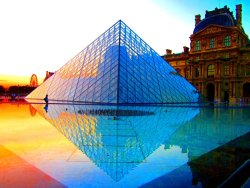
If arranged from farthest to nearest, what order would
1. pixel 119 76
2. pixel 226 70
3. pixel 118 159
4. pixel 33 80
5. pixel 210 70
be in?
pixel 33 80 → pixel 210 70 → pixel 226 70 → pixel 119 76 → pixel 118 159

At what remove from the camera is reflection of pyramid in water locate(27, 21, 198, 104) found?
27.2 metres

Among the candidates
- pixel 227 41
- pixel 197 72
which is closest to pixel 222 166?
pixel 227 41

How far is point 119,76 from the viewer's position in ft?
88.5

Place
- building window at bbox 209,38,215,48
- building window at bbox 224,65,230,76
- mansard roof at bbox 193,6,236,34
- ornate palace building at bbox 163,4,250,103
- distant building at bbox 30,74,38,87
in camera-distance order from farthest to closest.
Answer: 1. distant building at bbox 30,74,38,87
2. building window at bbox 209,38,215,48
3. mansard roof at bbox 193,6,236,34
4. building window at bbox 224,65,230,76
5. ornate palace building at bbox 163,4,250,103

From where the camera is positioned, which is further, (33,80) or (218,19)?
(33,80)

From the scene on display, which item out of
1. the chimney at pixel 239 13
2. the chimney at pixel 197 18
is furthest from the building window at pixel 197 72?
the chimney at pixel 239 13

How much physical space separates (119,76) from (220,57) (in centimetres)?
3229

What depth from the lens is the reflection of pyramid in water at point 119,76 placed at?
2716cm

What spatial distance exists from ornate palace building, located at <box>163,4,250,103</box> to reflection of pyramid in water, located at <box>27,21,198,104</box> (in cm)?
1946

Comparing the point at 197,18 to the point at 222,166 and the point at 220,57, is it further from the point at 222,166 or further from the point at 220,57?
the point at 222,166

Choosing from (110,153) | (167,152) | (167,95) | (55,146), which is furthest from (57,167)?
(167,95)

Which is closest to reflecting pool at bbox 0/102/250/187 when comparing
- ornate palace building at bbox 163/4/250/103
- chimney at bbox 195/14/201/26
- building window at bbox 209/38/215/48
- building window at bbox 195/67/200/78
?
ornate palace building at bbox 163/4/250/103

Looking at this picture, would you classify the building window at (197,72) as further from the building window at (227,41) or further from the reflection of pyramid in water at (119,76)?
the reflection of pyramid in water at (119,76)

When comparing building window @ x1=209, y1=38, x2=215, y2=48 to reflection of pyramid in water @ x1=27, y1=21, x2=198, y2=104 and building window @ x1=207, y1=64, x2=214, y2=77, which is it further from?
reflection of pyramid in water @ x1=27, y1=21, x2=198, y2=104
